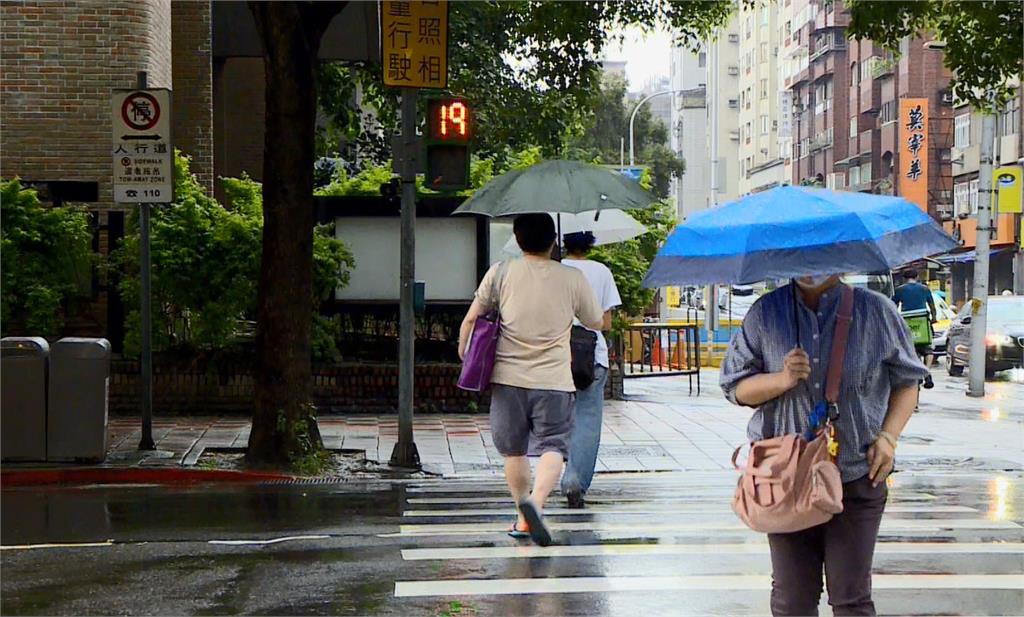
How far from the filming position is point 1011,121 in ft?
169

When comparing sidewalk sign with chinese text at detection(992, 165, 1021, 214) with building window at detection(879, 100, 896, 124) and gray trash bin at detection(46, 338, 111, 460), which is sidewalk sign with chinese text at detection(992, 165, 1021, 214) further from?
building window at detection(879, 100, 896, 124)

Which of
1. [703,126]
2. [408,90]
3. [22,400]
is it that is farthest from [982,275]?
[703,126]

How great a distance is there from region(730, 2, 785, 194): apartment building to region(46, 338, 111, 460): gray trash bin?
8230 centimetres

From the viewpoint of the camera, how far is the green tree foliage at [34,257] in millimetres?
15070

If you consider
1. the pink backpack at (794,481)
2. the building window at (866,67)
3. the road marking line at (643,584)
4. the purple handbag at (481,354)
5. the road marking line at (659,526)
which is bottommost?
the road marking line at (659,526)

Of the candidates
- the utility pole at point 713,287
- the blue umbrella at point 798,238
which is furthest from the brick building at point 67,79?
the utility pole at point 713,287

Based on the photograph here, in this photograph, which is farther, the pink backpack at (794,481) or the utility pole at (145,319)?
the utility pole at (145,319)

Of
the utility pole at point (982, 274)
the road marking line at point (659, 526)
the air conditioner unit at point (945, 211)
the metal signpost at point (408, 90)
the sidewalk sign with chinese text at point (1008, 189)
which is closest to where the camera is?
the road marking line at point (659, 526)

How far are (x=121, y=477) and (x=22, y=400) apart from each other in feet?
3.51

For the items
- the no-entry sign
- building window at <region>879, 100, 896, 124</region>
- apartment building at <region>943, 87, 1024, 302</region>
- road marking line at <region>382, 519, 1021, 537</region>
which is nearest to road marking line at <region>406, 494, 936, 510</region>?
road marking line at <region>382, 519, 1021, 537</region>

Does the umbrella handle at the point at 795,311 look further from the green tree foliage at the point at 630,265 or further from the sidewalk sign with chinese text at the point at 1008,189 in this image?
the sidewalk sign with chinese text at the point at 1008,189

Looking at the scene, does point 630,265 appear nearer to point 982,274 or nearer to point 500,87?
point 500,87

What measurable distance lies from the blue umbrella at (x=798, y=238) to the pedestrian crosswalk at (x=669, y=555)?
215 centimetres

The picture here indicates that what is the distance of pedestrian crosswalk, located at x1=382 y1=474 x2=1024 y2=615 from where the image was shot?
22.1 feet
